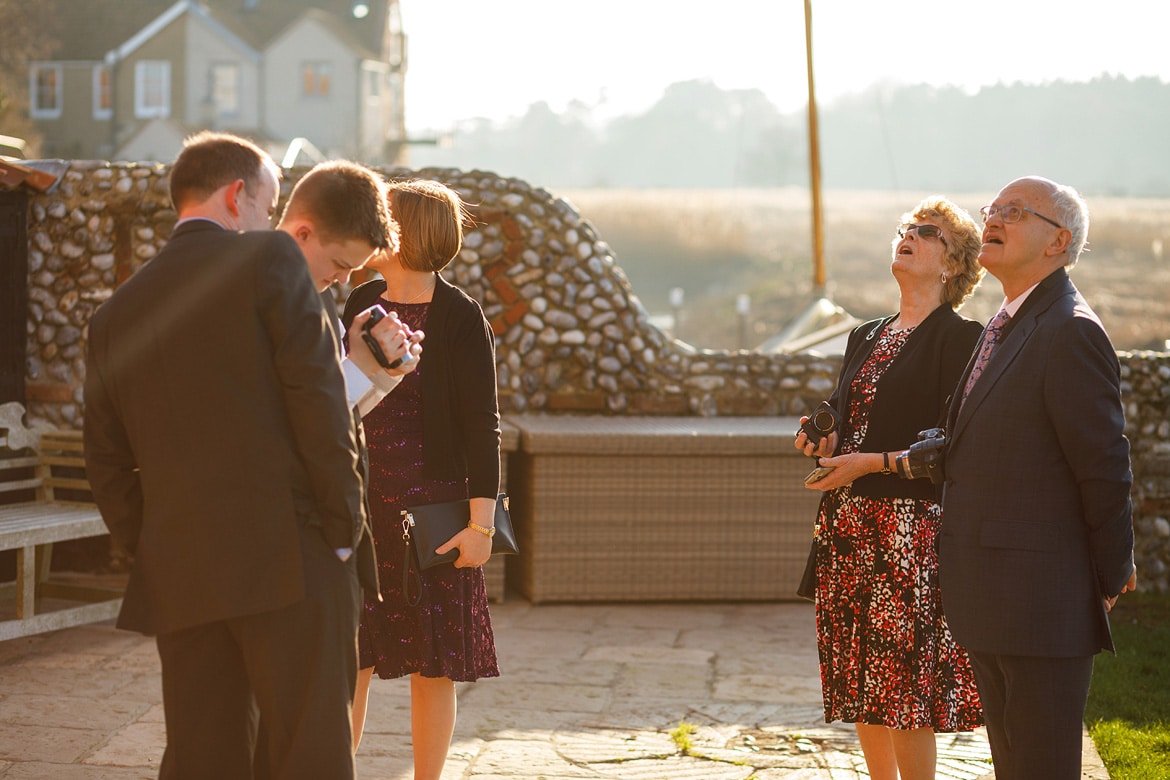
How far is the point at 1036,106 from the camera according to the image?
69.1 meters

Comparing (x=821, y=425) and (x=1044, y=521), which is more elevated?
(x=821, y=425)

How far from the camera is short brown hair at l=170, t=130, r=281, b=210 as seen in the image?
2.50m

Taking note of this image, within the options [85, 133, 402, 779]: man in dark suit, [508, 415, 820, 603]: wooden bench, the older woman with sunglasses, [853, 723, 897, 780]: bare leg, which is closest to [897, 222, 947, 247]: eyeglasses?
the older woman with sunglasses

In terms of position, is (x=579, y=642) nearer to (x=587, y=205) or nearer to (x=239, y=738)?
(x=239, y=738)

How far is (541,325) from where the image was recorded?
285 inches

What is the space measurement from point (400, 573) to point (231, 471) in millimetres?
1107

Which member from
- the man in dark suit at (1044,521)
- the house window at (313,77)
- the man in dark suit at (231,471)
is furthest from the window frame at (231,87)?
the man in dark suit at (1044,521)

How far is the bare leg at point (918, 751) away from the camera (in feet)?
11.6

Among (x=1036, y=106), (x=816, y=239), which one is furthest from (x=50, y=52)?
(x=1036, y=106)

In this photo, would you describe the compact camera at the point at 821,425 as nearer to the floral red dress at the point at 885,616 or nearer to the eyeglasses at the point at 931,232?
the floral red dress at the point at 885,616

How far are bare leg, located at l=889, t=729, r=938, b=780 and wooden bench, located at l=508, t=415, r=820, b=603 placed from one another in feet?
10.6

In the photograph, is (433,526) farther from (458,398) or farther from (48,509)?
(48,509)

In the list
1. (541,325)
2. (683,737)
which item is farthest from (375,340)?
(541,325)

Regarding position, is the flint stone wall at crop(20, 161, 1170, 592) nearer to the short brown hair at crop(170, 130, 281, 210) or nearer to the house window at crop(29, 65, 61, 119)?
the short brown hair at crop(170, 130, 281, 210)
